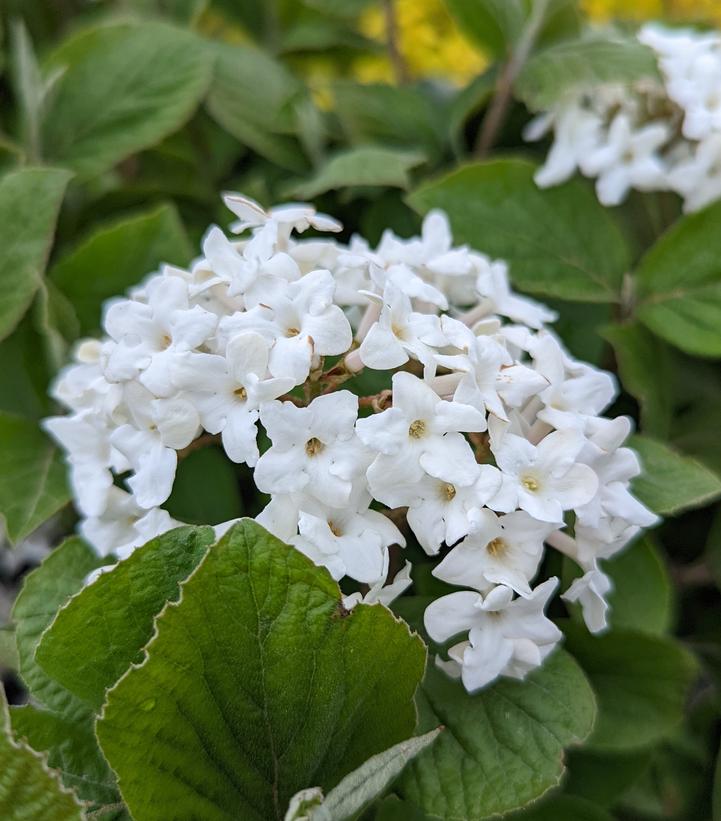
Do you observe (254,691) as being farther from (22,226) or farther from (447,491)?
(22,226)

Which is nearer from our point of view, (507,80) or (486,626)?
(486,626)

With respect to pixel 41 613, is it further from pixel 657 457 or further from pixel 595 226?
pixel 595 226

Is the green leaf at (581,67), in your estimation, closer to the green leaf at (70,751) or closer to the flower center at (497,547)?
the flower center at (497,547)

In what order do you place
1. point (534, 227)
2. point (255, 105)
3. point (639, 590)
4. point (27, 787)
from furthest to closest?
point (255, 105) → point (534, 227) → point (639, 590) → point (27, 787)

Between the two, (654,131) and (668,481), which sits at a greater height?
(654,131)

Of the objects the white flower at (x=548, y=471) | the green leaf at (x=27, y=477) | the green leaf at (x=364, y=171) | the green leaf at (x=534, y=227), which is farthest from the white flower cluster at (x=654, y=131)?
the green leaf at (x=27, y=477)

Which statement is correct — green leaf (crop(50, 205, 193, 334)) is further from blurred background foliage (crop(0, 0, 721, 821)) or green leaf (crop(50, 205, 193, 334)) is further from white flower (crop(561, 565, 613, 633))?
white flower (crop(561, 565, 613, 633))

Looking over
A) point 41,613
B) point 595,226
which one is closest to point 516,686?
point 41,613

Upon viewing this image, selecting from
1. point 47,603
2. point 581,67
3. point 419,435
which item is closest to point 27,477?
point 47,603
